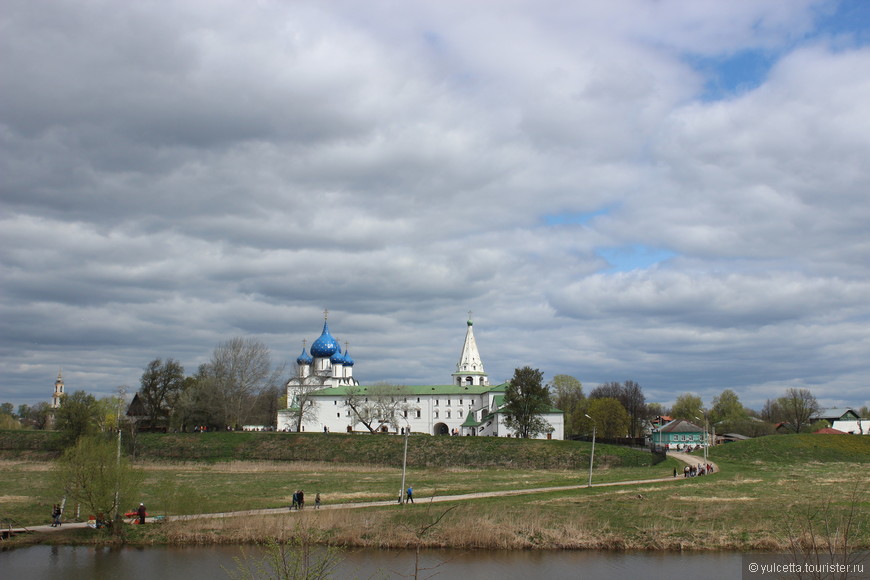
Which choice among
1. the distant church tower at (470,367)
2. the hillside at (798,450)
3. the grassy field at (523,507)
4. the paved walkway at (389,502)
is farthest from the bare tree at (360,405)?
the paved walkway at (389,502)

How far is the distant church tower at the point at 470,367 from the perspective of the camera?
114 meters

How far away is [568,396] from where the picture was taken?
143625 millimetres

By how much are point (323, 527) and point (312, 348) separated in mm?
87645

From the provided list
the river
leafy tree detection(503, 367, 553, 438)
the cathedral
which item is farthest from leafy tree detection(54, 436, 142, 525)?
the cathedral

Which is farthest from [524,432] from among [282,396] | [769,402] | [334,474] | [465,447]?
[769,402]

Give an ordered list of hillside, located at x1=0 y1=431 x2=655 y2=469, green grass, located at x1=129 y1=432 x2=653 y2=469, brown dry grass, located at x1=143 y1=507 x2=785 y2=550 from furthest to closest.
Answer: hillside, located at x1=0 y1=431 x2=655 y2=469 → green grass, located at x1=129 y1=432 x2=653 y2=469 → brown dry grass, located at x1=143 y1=507 x2=785 y2=550

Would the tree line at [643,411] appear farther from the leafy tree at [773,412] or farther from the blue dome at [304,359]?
the blue dome at [304,359]

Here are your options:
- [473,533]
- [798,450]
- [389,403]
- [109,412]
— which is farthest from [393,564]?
[109,412]

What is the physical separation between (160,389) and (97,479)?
210 ft

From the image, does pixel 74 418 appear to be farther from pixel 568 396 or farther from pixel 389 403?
pixel 568 396

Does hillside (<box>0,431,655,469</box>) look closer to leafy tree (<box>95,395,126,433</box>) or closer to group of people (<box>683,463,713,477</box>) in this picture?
leafy tree (<box>95,395,126,433</box>)

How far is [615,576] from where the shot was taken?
A: 1037 inches

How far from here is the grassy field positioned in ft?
102

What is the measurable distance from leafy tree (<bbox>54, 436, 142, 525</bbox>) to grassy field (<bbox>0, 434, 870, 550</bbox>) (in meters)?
1.60
